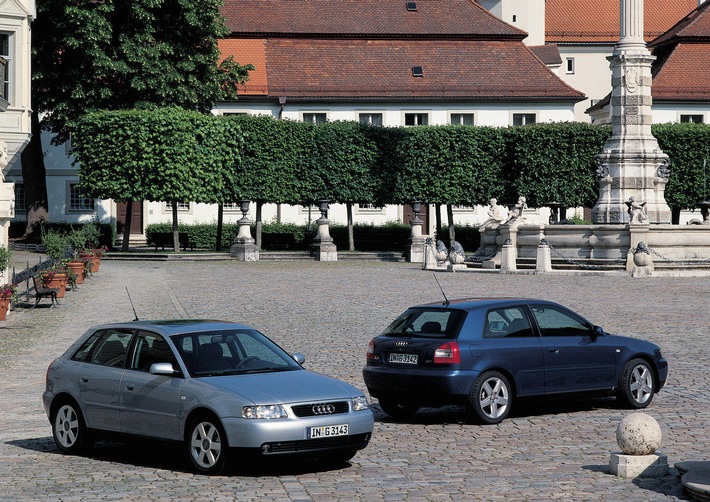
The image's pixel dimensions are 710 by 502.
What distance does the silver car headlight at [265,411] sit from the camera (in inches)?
429

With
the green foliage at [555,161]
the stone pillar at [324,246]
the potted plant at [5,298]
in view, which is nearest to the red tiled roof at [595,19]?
the green foliage at [555,161]

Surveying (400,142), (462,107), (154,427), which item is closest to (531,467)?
(154,427)

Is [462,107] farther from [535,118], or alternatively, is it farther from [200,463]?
[200,463]

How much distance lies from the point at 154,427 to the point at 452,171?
48222 millimetres

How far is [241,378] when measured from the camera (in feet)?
38.1

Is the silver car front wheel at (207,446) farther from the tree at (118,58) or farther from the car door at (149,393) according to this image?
the tree at (118,58)

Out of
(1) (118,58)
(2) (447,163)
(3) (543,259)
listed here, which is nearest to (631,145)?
(3) (543,259)

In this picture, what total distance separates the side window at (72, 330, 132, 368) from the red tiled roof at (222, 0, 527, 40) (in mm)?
62053

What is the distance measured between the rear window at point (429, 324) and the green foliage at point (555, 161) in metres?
45.1

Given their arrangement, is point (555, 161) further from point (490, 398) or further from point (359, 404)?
point (359, 404)

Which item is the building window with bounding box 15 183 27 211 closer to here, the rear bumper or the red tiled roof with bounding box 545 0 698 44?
the red tiled roof with bounding box 545 0 698 44

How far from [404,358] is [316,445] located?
3272 mm

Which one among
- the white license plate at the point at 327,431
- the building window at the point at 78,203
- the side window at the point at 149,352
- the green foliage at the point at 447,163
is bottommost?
the white license plate at the point at 327,431

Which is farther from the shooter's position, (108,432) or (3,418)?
(3,418)
